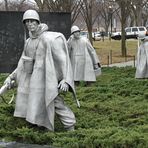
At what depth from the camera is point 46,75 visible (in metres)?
6.82

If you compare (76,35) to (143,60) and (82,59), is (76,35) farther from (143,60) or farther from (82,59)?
(143,60)

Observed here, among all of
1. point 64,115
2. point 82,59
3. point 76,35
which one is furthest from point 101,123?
point 82,59

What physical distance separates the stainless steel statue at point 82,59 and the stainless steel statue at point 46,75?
293 inches

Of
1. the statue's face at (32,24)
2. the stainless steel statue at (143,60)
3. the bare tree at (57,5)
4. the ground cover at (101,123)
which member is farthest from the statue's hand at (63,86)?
the bare tree at (57,5)

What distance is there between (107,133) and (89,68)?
8.69 metres

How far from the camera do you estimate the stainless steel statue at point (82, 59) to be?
14.6 metres

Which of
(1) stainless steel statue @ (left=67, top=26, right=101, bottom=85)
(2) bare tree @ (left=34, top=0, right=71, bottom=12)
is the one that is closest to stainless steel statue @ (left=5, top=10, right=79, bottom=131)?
(1) stainless steel statue @ (left=67, top=26, right=101, bottom=85)

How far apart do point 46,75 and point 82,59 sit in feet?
26.2

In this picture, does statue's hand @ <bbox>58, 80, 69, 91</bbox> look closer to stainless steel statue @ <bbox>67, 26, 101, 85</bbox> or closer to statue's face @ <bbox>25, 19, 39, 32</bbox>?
statue's face @ <bbox>25, 19, 39, 32</bbox>

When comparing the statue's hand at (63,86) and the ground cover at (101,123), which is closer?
the ground cover at (101,123)

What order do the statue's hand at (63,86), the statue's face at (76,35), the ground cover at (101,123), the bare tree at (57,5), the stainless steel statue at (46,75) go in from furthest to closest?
1. the bare tree at (57,5)
2. the statue's face at (76,35)
3. the stainless steel statue at (46,75)
4. the statue's hand at (63,86)
5. the ground cover at (101,123)

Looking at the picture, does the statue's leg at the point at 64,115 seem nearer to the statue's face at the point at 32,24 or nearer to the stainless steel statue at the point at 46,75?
the stainless steel statue at the point at 46,75

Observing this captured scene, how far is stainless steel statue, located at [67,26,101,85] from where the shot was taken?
14.6m

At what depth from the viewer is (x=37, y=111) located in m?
6.87
